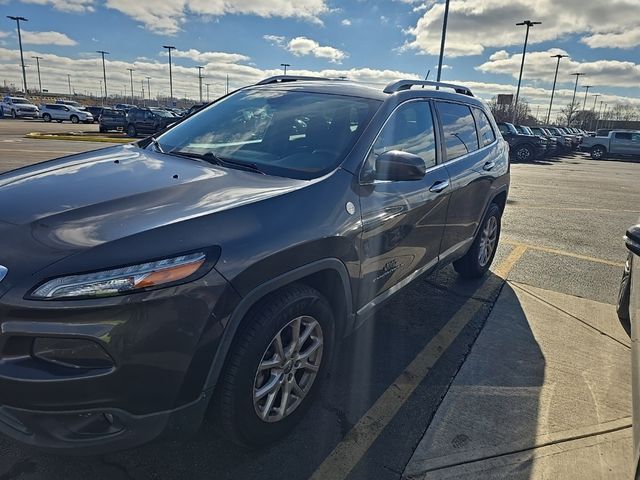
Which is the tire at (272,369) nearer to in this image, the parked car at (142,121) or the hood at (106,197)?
the hood at (106,197)

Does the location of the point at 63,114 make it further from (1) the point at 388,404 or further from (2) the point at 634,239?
(2) the point at 634,239

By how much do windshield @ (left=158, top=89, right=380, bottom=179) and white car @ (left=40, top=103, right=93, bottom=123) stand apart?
1772 inches

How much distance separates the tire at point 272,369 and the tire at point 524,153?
74.3 feet

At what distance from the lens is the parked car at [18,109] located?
4456 centimetres

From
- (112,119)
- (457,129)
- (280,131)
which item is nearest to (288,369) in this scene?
(280,131)

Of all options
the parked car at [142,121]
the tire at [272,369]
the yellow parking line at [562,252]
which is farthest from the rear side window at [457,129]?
the parked car at [142,121]

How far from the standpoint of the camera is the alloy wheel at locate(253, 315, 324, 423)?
221 centimetres

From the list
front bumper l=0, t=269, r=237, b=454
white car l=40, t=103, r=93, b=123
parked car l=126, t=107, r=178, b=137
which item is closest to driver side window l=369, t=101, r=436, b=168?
front bumper l=0, t=269, r=237, b=454

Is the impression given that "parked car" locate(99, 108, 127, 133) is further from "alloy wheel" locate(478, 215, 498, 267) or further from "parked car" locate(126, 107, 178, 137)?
"alloy wheel" locate(478, 215, 498, 267)

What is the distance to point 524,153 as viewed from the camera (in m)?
22.7

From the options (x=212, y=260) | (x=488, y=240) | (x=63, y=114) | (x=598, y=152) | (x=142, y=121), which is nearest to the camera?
(x=212, y=260)

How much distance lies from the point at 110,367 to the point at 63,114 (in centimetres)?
4928

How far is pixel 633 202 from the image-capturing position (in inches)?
422

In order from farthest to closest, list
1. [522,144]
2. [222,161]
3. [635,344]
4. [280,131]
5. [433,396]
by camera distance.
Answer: [522,144]
[280,131]
[433,396]
[222,161]
[635,344]
